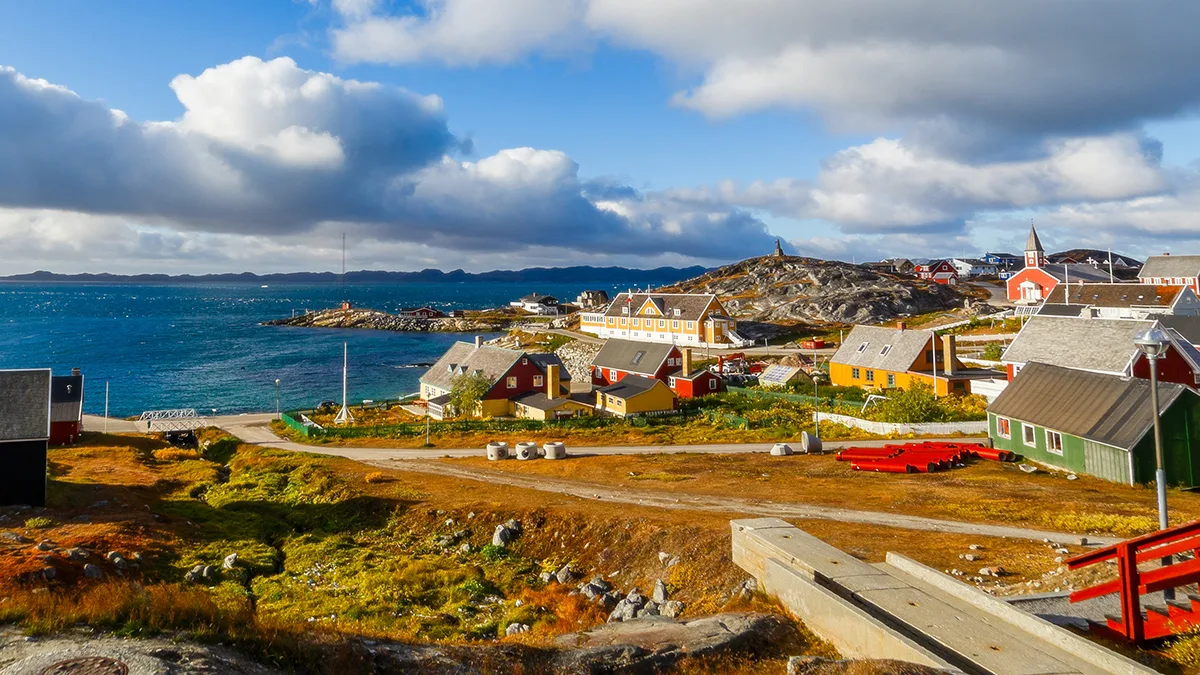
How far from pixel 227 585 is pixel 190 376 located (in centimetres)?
9156

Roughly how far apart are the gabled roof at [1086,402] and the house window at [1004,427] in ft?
1.69

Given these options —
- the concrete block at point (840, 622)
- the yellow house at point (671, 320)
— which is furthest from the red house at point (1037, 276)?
the concrete block at point (840, 622)

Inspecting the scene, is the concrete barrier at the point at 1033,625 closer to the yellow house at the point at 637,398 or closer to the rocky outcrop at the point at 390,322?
the yellow house at the point at 637,398

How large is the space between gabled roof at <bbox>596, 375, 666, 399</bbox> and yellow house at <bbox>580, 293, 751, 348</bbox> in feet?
95.7

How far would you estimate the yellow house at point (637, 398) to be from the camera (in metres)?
59.1

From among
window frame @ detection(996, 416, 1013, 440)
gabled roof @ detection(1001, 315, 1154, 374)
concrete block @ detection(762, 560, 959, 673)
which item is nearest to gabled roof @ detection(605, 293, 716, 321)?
gabled roof @ detection(1001, 315, 1154, 374)

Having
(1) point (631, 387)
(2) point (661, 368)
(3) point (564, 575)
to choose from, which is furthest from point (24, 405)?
(2) point (661, 368)

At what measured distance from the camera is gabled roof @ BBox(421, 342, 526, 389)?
64.2 metres

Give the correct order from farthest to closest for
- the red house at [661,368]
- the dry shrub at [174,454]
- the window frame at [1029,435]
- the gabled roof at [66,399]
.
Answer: the red house at [661,368], the gabled roof at [66,399], the dry shrub at [174,454], the window frame at [1029,435]

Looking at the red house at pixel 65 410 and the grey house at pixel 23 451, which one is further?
the red house at pixel 65 410

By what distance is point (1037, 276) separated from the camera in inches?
Result: 4515

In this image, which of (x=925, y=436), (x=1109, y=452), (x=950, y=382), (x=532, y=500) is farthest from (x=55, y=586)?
(x=950, y=382)

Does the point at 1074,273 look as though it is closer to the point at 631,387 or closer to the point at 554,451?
the point at 631,387

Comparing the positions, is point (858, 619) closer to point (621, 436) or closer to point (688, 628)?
point (688, 628)
